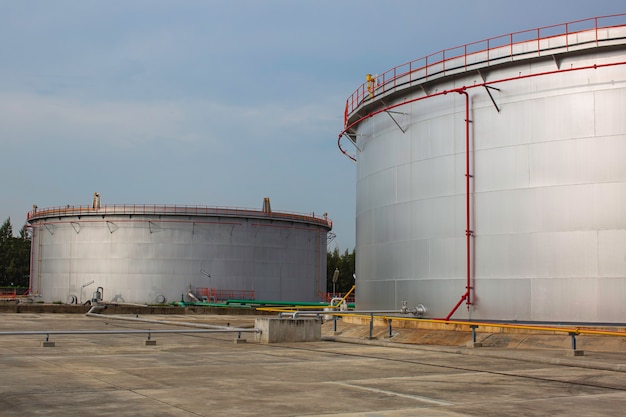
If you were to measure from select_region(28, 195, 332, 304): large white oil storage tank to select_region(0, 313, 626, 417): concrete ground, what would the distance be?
3319 cm

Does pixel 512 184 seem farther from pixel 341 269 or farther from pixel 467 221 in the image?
pixel 341 269

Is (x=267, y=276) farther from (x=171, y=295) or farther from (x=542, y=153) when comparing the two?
(x=542, y=153)

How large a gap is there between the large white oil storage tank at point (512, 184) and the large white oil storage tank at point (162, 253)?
2930 cm

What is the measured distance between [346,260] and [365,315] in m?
88.9

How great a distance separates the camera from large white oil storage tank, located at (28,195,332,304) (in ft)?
173

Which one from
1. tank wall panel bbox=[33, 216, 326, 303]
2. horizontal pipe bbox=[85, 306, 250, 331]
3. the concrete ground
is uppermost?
tank wall panel bbox=[33, 216, 326, 303]

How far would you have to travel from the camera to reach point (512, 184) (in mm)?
21688

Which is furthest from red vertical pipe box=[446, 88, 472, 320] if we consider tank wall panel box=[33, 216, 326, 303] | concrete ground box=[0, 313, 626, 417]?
tank wall panel box=[33, 216, 326, 303]

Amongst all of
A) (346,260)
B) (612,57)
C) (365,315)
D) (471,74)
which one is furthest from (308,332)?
(346,260)

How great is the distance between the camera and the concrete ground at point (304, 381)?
9.57 m

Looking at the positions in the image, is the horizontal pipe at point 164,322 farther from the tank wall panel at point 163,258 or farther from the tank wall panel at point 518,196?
the tank wall panel at point 163,258

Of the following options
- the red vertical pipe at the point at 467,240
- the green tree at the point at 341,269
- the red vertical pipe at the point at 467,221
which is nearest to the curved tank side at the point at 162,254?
the red vertical pipe at the point at 467,240

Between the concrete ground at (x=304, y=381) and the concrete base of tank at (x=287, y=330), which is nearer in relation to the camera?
the concrete ground at (x=304, y=381)

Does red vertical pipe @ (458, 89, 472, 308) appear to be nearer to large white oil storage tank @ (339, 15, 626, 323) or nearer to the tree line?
large white oil storage tank @ (339, 15, 626, 323)
